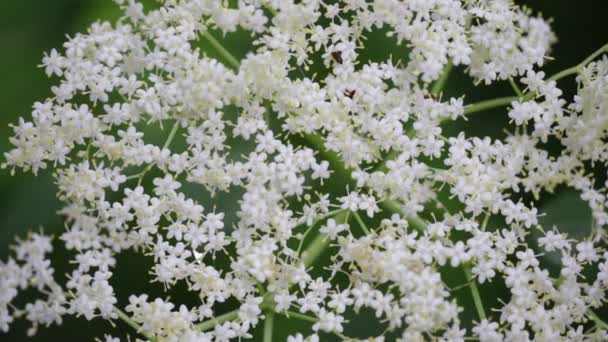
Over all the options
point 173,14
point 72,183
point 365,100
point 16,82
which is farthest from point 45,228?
point 365,100

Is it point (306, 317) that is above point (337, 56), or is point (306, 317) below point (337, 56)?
below

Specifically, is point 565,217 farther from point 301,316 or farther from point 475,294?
point 301,316

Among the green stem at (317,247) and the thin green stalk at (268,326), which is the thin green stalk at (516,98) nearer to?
the green stem at (317,247)

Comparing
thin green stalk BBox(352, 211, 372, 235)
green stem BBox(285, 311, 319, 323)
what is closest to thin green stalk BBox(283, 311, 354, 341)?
green stem BBox(285, 311, 319, 323)

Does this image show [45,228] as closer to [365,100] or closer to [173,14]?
[173,14]

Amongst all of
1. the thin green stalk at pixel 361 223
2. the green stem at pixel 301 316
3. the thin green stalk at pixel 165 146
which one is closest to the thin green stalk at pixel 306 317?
the green stem at pixel 301 316

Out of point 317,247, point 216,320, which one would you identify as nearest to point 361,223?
point 317,247

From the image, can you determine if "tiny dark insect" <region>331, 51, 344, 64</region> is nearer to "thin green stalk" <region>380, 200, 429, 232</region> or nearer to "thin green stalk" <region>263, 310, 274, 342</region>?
"thin green stalk" <region>380, 200, 429, 232</region>
